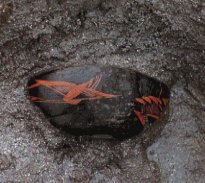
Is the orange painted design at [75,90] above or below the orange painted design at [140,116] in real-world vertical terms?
above

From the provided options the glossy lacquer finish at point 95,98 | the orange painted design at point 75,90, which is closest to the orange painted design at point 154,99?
the glossy lacquer finish at point 95,98

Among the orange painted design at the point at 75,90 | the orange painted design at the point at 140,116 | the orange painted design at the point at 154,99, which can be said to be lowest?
the orange painted design at the point at 140,116

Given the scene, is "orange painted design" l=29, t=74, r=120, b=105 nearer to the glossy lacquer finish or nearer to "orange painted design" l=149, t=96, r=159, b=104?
the glossy lacquer finish

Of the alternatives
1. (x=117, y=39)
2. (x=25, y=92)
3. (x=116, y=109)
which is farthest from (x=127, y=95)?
(x=25, y=92)

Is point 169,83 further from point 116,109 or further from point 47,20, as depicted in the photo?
point 47,20

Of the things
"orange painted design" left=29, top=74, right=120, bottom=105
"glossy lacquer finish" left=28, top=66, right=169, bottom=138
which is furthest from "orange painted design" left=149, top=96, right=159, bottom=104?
"orange painted design" left=29, top=74, right=120, bottom=105

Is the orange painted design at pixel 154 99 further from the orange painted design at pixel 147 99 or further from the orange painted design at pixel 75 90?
the orange painted design at pixel 75 90
